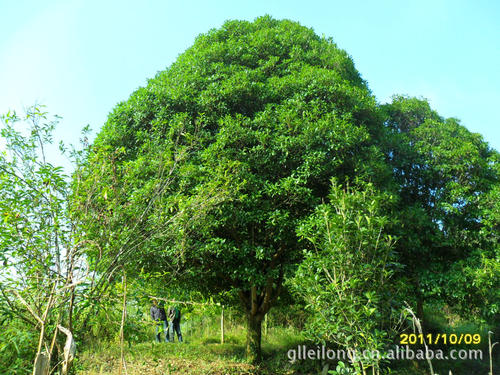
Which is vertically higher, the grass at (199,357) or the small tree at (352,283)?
the small tree at (352,283)

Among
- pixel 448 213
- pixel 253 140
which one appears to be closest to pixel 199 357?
pixel 253 140

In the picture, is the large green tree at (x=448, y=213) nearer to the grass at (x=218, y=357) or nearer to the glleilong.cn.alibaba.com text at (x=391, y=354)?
the glleilong.cn.alibaba.com text at (x=391, y=354)

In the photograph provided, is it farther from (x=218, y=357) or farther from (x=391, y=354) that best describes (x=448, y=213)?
(x=218, y=357)

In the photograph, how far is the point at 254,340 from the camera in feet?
32.5

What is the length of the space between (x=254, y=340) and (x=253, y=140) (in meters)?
5.65

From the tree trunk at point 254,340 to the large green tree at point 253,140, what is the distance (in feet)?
0.09

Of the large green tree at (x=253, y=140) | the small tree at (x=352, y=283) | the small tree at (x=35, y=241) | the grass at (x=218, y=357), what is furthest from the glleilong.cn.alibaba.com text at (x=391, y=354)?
the small tree at (x=35, y=241)

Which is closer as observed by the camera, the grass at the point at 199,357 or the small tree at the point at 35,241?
the small tree at the point at 35,241

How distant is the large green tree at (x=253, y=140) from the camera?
8.07 m

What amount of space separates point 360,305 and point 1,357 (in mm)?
4821

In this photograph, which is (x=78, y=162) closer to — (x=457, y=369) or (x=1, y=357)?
(x=1, y=357)

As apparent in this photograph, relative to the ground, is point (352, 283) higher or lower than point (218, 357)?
higher

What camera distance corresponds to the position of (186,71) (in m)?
9.95

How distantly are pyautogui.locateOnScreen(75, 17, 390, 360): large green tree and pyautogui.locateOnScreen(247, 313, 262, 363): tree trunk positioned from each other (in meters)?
0.03
